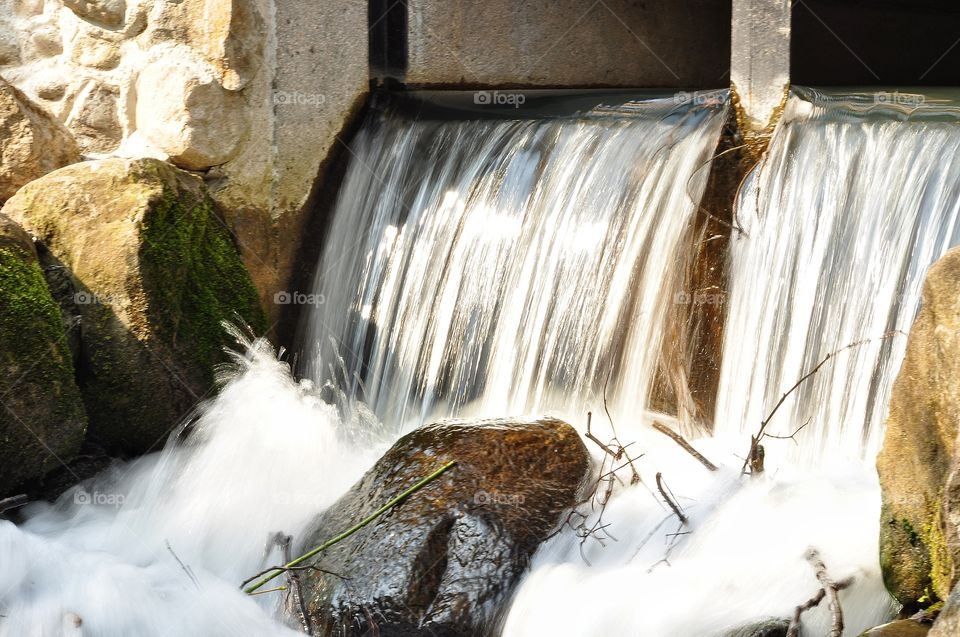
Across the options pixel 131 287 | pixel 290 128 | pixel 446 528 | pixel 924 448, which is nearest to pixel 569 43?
pixel 290 128

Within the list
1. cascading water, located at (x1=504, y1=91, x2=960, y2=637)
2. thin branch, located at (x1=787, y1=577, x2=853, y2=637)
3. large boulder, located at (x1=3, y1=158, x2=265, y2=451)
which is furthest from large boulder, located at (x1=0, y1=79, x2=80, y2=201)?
thin branch, located at (x1=787, y1=577, x2=853, y2=637)

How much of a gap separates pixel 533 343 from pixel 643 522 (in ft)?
4.62

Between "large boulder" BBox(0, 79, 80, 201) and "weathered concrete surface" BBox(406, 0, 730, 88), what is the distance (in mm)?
2164

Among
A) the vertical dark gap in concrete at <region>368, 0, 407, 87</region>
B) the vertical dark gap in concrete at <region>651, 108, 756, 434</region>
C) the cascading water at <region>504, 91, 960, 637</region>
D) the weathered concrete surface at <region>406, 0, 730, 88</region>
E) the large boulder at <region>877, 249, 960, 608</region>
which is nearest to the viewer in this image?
the large boulder at <region>877, 249, 960, 608</region>

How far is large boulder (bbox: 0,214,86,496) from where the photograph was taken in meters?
4.70

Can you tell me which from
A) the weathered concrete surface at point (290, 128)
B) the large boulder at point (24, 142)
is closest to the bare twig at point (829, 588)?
the weathered concrete surface at point (290, 128)

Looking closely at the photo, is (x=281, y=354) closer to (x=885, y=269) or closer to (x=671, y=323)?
(x=671, y=323)

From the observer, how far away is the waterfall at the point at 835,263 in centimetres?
432

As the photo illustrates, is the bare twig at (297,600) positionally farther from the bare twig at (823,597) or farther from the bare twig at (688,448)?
the bare twig at (823,597)

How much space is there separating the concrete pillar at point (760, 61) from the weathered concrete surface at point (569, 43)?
93.0 inches

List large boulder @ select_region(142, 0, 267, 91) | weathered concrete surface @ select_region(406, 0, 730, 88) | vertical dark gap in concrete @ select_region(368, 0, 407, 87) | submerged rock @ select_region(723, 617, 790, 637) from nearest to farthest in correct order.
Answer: submerged rock @ select_region(723, 617, 790, 637) → large boulder @ select_region(142, 0, 267, 91) → vertical dark gap in concrete @ select_region(368, 0, 407, 87) → weathered concrete surface @ select_region(406, 0, 730, 88)

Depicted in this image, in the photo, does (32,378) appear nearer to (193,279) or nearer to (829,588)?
(193,279)

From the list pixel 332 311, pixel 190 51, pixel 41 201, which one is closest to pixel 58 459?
pixel 41 201

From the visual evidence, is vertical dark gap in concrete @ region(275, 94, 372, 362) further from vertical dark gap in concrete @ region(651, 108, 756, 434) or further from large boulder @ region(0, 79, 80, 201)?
vertical dark gap in concrete @ region(651, 108, 756, 434)
